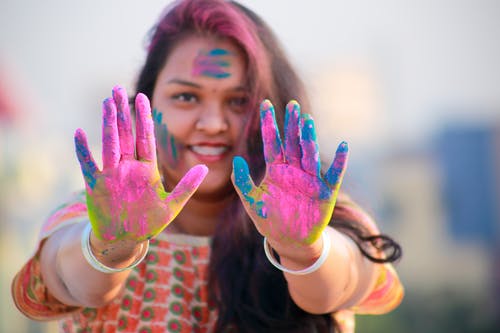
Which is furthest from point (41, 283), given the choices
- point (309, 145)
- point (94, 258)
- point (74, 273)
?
point (309, 145)

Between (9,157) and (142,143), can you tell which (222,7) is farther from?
(9,157)

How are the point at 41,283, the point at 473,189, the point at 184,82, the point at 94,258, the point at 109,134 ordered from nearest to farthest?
the point at 109,134 → the point at 94,258 → the point at 41,283 → the point at 184,82 → the point at 473,189

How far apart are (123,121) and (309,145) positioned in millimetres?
407

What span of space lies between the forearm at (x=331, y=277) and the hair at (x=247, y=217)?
68 millimetres

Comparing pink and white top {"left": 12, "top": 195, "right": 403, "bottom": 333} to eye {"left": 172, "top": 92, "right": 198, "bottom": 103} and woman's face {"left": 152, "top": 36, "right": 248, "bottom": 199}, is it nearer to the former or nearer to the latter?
woman's face {"left": 152, "top": 36, "right": 248, "bottom": 199}

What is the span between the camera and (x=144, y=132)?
4.76 ft

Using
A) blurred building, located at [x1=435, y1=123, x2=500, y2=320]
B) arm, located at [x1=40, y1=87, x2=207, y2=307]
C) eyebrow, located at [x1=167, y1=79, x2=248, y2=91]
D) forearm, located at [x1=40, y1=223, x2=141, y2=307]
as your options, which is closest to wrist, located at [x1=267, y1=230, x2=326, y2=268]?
arm, located at [x1=40, y1=87, x2=207, y2=307]

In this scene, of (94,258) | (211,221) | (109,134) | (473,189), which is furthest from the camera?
(473,189)

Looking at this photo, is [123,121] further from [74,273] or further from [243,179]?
[74,273]

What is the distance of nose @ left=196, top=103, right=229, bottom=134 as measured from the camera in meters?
1.86

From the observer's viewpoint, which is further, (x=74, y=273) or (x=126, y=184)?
(x=74, y=273)

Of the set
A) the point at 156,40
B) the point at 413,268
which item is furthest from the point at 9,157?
the point at 413,268

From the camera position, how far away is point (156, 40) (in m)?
2.06

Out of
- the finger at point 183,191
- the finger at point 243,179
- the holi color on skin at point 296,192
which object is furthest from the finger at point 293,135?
the finger at point 183,191
